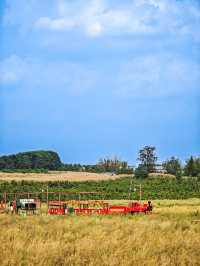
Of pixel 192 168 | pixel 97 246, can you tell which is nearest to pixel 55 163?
pixel 192 168

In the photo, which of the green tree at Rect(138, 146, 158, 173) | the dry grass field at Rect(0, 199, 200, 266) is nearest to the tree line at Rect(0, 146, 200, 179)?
the green tree at Rect(138, 146, 158, 173)

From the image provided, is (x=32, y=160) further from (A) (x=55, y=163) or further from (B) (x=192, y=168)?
(B) (x=192, y=168)

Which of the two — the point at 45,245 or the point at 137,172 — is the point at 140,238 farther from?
the point at 137,172

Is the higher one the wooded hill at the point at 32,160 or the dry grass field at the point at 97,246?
the wooded hill at the point at 32,160

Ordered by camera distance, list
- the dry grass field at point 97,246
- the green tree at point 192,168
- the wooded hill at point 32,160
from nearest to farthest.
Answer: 1. the dry grass field at point 97,246
2. the green tree at point 192,168
3. the wooded hill at point 32,160

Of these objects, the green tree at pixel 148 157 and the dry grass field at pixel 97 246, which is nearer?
the dry grass field at pixel 97 246

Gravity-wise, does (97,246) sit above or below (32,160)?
below

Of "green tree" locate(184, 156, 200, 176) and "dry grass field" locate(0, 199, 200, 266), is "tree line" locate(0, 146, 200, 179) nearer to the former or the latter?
"green tree" locate(184, 156, 200, 176)

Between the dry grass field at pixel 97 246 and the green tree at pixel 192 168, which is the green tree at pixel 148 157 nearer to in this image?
the green tree at pixel 192 168


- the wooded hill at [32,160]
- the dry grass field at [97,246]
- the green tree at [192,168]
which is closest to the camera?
the dry grass field at [97,246]

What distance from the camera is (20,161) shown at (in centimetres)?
14350

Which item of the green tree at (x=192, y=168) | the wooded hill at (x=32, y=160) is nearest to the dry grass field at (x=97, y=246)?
the green tree at (x=192, y=168)

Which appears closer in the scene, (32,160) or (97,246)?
(97,246)

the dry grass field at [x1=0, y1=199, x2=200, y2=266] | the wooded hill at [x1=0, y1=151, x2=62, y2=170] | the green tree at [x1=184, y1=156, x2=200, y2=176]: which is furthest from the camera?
the wooded hill at [x1=0, y1=151, x2=62, y2=170]
